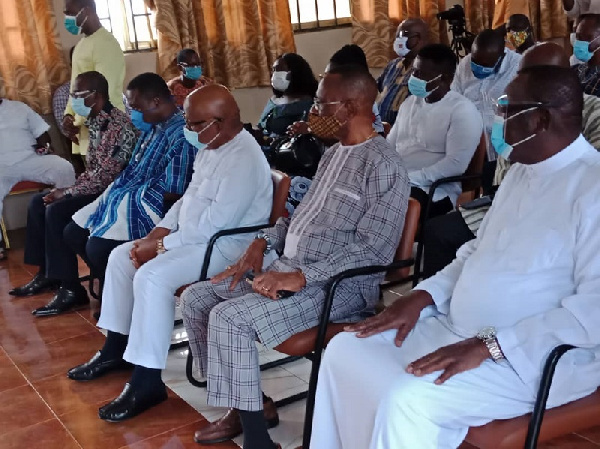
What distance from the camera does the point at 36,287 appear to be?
14.0 ft

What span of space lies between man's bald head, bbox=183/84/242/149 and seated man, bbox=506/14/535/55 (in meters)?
2.89

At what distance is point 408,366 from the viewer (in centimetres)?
167

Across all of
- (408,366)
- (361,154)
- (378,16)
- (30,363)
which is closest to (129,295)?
(30,363)

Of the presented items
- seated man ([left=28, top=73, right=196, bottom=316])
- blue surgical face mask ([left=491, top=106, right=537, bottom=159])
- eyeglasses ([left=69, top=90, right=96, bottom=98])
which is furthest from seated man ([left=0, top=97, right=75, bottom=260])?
blue surgical face mask ([left=491, top=106, right=537, bottom=159])

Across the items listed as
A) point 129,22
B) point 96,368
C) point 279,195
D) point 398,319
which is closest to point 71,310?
point 96,368

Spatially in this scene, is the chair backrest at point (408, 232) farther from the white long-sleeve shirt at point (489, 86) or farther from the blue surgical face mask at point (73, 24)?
the blue surgical face mask at point (73, 24)

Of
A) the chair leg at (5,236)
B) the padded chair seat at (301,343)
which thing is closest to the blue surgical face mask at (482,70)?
the padded chair seat at (301,343)

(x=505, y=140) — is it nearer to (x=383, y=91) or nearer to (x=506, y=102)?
(x=506, y=102)

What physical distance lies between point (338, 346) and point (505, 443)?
47cm

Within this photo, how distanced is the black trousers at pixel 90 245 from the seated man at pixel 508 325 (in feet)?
5.61

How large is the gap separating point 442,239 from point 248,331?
38.1 inches

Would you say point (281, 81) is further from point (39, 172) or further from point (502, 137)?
point (502, 137)

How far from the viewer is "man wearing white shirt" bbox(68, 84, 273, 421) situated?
2723 mm

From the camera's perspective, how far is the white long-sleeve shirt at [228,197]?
274 cm
